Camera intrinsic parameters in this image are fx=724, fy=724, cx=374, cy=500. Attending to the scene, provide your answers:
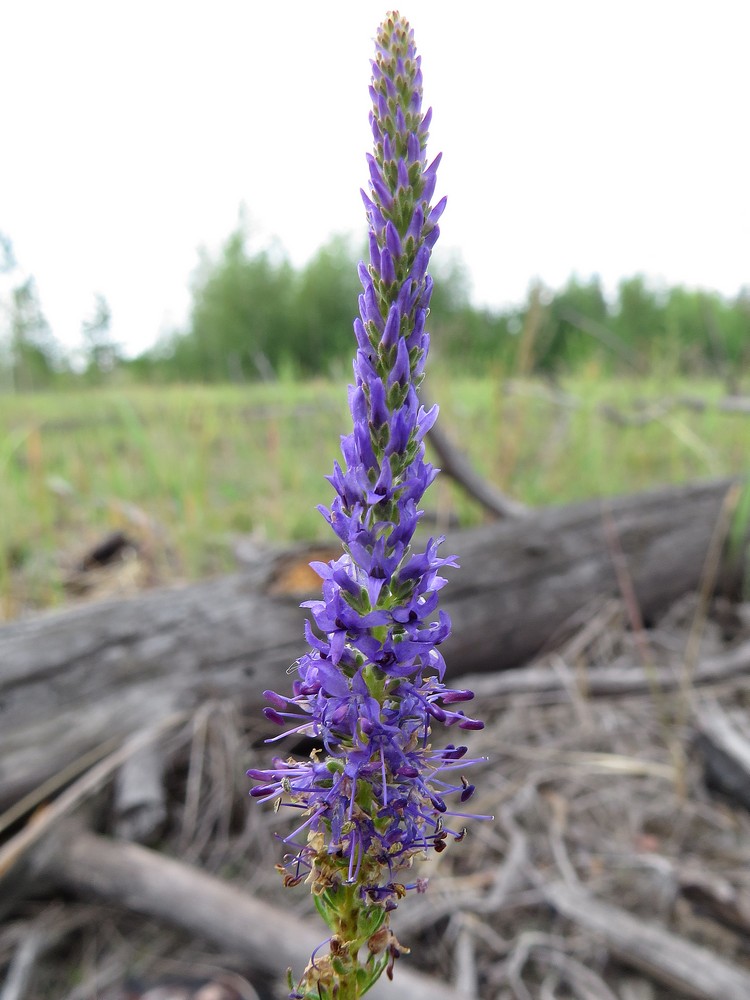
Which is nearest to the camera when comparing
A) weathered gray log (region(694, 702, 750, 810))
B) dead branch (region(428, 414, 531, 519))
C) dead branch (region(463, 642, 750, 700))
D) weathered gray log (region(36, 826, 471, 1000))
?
weathered gray log (region(36, 826, 471, 1000))

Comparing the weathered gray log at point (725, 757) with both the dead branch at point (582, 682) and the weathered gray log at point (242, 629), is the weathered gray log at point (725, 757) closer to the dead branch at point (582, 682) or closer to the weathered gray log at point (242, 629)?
the dead branch at point (582, 682)

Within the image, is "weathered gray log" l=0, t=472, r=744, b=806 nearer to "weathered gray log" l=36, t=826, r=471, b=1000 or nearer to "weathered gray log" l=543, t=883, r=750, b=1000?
"weathered gray log" l=36, t=826, r=471, b=1000

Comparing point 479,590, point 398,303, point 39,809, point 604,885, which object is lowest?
point 604,885

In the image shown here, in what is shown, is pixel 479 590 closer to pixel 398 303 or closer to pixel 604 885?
pixel 604 885

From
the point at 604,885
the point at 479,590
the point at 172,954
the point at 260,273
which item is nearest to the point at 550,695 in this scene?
the point at 479,590

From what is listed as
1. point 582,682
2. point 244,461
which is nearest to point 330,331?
point 244,461

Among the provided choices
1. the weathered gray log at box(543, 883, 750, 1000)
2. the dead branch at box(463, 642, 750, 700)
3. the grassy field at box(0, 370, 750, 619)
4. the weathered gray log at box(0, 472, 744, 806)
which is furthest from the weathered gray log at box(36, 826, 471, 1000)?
the grassy field at box(0, 370, 750, 619)

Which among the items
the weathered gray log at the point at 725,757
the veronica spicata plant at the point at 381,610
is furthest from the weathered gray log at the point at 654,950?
the veronica spicata plant at the point at 381,610
